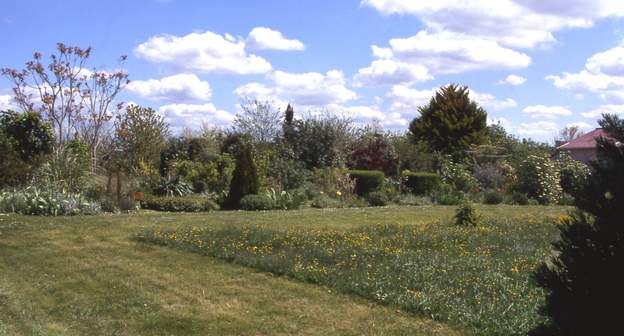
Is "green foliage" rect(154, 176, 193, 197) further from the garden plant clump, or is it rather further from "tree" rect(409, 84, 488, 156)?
"tree" rect(409, 84, 488, 156)

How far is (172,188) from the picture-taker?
1808 cm

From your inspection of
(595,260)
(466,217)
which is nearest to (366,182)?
(466,217)

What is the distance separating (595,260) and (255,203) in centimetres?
1300

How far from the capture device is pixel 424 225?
1309 cm

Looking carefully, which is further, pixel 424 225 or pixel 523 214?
pixel 523 214

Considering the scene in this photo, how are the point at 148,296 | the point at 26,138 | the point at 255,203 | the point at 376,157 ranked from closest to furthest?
the point at 148,296
the point at 255,203
the point at 26,138
the point at 376,157

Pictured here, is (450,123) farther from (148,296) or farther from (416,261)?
(148,296)

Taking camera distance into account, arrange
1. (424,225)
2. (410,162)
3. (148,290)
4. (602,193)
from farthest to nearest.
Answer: (410,162)
(424,225)
(148,290)
(602,193)

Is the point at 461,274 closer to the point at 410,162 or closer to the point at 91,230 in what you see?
the point at 91,230

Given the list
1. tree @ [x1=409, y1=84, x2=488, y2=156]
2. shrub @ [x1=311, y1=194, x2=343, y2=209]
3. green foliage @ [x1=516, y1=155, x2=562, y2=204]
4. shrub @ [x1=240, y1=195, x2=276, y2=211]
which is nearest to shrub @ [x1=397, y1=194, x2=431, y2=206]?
shrub @ [x1=311, y1=194, x2=343, y2=209]

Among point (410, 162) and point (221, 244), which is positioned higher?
point (410, 162)

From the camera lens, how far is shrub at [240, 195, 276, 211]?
16000mm

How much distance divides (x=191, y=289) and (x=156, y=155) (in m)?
16.3

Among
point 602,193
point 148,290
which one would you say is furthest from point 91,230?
point 602,193
